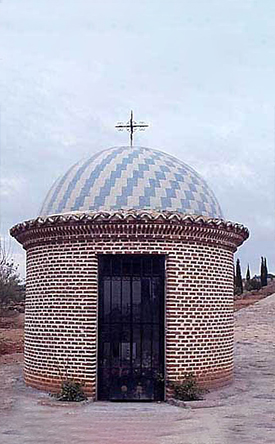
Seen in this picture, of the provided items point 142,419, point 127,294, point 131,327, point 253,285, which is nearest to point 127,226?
point 127,294

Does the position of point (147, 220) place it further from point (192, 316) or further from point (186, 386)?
point (186, 386)

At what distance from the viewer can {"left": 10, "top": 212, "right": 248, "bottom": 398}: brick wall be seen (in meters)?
12.2

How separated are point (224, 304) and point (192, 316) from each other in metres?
1.24

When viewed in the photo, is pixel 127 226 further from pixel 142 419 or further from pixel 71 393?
pixel 142 419

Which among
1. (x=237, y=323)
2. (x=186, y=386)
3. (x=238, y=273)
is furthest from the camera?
(x=238, y=273)

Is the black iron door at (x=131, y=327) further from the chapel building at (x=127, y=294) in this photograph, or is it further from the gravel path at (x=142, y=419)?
the gravel path at (x=142, y=419)

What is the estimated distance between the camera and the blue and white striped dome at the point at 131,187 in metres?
13.0

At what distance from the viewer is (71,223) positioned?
12.4 m

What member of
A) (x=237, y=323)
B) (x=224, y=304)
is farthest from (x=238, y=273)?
(x=224, y=304)

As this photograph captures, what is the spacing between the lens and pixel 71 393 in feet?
38.5

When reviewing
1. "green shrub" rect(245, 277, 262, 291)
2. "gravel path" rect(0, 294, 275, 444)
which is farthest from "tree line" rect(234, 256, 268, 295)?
"gravel path" rect(0, 294, 275, 444)

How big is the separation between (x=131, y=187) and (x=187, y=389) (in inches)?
168

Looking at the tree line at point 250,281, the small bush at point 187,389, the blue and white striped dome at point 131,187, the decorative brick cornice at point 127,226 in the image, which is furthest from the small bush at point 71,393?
the tree line at point 250,281

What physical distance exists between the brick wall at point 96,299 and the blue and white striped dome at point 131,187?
2.63 feet
